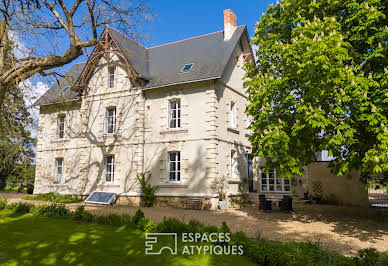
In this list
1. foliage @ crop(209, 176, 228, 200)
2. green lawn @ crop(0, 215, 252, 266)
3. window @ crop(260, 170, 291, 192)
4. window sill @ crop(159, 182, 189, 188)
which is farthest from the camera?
window @ crop(260, 170, 291, 192)

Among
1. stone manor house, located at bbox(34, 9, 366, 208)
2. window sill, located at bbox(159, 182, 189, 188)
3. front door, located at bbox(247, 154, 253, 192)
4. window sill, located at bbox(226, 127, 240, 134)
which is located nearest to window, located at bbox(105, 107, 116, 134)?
stone manor house, located at bbox(34, 9, 366, 208)

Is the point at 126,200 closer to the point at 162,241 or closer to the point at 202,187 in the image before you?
the point at 202,187

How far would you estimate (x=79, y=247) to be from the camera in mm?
6789

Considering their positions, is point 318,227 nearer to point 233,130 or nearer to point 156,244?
point 156,244

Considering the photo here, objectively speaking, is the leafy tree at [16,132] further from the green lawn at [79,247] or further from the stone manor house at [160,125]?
the stone manor house at [160,125]

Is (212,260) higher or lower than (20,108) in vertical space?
lower

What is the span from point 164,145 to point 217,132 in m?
3.15

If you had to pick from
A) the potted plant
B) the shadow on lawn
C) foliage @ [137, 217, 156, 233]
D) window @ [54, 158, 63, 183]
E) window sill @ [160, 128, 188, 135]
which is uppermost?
window sill @ [160, 128, 188, 135]

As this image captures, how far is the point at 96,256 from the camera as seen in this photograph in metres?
6.13

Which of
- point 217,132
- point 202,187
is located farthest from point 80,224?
point 217,132

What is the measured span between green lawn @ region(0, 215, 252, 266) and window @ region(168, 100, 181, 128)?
344 inches

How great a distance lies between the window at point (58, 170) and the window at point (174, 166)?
30.7 feet

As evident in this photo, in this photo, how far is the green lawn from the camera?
19.1 ft

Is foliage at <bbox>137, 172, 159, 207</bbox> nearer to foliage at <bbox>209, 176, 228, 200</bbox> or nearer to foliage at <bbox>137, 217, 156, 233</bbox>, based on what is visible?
foliage at <bbox>209, 176, 228, 200</bbox>
